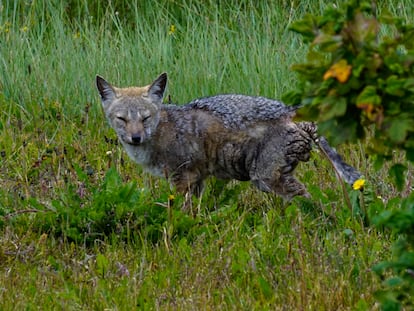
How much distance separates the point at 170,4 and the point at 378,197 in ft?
17.0

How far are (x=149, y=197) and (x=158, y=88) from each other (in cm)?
140

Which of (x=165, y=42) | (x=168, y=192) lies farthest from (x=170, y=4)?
(x=168, y=192)

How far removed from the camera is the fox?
671 centimetres

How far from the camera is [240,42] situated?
380 inches

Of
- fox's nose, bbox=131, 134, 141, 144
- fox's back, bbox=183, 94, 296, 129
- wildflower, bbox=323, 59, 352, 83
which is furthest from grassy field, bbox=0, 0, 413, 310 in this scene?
Result: wildflower, bbox=323, 59, 352, 83

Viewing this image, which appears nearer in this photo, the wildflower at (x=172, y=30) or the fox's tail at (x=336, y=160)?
the fox's tail at (x=336, y=160)

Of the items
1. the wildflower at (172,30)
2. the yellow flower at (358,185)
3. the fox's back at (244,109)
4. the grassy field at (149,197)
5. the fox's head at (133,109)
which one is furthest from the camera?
the wildflower at (172,30)

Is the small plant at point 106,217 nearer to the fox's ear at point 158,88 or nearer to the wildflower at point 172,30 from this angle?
the fox's ear at point 158,88

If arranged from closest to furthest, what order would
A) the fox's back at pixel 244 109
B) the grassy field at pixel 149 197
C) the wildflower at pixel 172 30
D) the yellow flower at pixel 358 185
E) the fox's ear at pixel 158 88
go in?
the grassy field at pixel 149 197, the yellow flower at pixel 358 185, the fox's back at pixel 244 109, the fox's ear at pixel 158 88, the wildflower at pixel 172 30

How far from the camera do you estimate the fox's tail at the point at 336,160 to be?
640 centimetres

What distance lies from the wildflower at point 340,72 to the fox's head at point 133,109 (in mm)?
4160

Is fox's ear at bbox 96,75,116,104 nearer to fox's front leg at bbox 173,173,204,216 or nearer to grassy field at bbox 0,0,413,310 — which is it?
grassy field at bbox 0,0,413,310

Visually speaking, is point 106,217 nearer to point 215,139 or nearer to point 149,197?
point 149,197

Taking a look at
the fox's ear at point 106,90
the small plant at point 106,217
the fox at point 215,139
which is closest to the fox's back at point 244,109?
the fox at point 215,139
